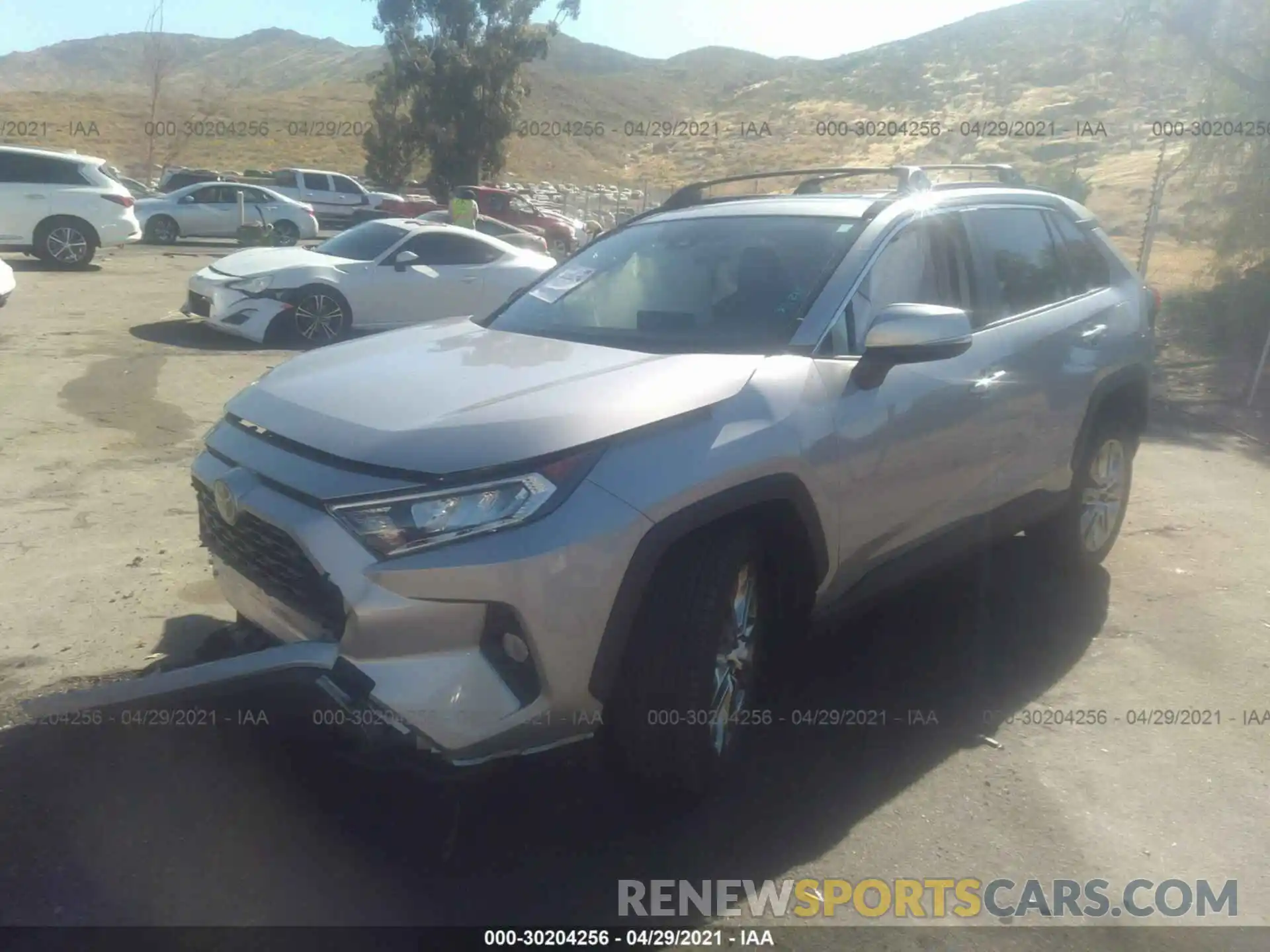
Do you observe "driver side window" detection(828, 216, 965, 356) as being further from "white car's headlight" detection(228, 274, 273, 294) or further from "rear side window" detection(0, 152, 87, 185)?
"rear side window" detection(0, 152, 87, 185)

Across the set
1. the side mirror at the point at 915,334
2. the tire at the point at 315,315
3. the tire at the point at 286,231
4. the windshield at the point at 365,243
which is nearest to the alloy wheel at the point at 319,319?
the tire at the point at 315,315

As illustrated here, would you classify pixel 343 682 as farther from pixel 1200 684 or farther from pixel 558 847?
pixel 1200 684

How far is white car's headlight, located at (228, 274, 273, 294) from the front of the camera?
1120cm

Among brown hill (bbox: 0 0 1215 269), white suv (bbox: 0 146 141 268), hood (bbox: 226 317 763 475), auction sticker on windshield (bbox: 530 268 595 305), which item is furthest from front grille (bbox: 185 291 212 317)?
brown hill (bbox: 0 0 1215 269)

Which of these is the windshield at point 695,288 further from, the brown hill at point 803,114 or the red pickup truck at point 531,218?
the red pickup truck at point 531,218

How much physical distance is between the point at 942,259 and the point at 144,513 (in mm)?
4223

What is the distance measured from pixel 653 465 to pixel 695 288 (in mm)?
1320

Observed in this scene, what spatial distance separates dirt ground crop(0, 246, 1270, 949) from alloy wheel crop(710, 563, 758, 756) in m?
0.30

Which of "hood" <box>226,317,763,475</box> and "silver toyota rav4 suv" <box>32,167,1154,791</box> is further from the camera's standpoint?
"hood" <box>226,317,763,475</box>

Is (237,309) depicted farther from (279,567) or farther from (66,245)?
(279,567)

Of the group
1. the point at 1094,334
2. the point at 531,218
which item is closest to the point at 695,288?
the point at 1094,334

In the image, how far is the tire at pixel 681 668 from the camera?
303cm

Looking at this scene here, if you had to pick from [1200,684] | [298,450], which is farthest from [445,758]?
[1200,684]

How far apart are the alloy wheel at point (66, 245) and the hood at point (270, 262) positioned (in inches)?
235
